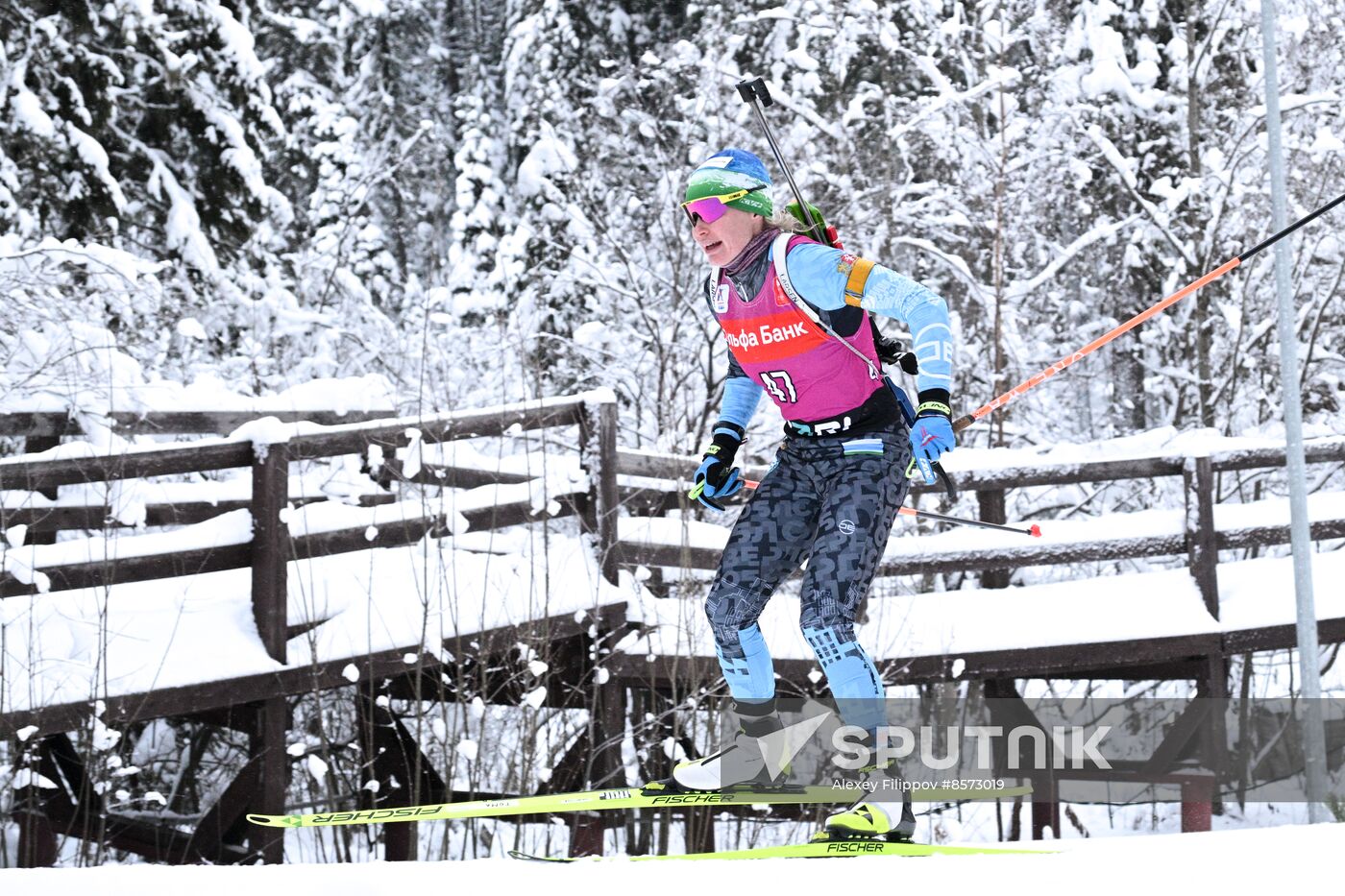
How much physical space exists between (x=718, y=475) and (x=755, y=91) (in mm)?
1191

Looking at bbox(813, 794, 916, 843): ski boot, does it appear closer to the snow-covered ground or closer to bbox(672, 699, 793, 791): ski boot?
bbox(672, 699, 793, 791): ski boot

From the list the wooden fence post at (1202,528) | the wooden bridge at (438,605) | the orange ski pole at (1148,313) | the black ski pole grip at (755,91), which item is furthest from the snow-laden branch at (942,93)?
the black ski pole grip at (755,91)

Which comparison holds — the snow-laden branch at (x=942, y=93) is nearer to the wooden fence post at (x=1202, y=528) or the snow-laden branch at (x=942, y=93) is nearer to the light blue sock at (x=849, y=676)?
the wooden fence post at (x=1202, y=528)

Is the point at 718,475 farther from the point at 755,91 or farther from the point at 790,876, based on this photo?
the point at 790,876

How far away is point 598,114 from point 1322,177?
7428 mm

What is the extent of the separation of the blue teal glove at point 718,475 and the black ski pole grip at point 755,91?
1071 millimetres

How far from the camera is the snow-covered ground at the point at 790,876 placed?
8.96 ft

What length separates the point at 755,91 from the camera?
3.99 metres

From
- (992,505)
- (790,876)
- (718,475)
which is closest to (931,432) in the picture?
(718,475)

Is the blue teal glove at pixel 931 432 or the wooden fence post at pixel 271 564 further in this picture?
the wooden fence post at pixel 271 564

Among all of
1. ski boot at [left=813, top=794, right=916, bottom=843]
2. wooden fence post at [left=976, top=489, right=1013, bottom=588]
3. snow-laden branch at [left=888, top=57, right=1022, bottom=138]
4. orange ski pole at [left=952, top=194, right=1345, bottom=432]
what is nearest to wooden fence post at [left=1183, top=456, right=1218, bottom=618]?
wooden fence post at [left=976, top=489, right=1013, bottom=588]

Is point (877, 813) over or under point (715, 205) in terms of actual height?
under

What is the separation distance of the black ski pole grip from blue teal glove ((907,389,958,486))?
1.05 meters

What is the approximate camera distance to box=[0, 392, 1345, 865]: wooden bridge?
5.45m
